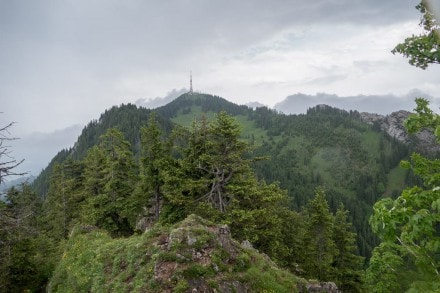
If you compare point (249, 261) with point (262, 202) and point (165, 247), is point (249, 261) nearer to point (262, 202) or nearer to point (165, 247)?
point (165, 247)

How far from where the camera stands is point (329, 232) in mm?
41594

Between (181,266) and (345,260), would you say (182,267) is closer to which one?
(181,266)

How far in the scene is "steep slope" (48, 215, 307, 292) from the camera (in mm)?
15719

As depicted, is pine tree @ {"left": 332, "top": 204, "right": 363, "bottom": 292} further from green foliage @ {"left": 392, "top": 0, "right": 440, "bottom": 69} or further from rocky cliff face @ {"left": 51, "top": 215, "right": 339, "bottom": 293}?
green foliage @ {"left": 392, "top": 0, "right": 440, "bottom": 69}

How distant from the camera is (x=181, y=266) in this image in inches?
637

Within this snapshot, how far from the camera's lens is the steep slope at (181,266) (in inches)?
619

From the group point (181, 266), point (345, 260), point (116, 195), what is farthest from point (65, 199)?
point (345, 260)

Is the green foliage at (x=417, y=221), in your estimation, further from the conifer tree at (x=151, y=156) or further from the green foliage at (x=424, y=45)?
the conifer tree at (x=151, y=156)

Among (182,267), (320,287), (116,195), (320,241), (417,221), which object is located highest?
(417,221)

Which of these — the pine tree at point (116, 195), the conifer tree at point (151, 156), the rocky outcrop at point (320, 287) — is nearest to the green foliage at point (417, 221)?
the rocky outcrop at point (320, 287)

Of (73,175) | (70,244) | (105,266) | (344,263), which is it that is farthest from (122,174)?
(344,263)

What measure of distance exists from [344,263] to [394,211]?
4213cm

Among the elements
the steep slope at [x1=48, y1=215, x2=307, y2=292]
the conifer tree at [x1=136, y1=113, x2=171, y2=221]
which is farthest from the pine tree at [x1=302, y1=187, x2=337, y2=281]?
the steep slope at [x1=48, y1=215, x2=307, y2=292]

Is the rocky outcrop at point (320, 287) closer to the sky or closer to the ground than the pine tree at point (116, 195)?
closer to the ground
